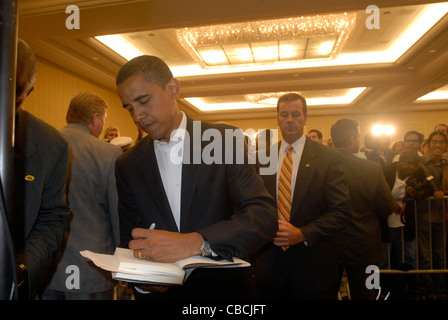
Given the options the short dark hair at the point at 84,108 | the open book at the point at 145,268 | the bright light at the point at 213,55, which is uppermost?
the bright light at the point at 213,55

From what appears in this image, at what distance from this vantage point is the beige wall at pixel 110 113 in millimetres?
6986

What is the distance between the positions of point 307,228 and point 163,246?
3.76ft

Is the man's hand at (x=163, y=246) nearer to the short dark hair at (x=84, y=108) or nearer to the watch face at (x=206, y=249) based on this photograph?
the watch face at (x=206, y=249)

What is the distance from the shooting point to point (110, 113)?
→ 9.44 meters

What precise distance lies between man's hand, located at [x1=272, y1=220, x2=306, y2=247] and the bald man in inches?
43.7

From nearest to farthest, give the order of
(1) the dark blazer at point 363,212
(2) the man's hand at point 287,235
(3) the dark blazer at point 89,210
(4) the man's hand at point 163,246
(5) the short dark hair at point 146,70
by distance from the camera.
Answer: (4) the man's hand at point 163,246, (5) the short dark hair at point 146,70, (2) the man's hand at point 287,235, (3) the dark blazer at point 89,210, (1) the dark blazer at point 363,212

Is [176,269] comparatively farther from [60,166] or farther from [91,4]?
[91,4]

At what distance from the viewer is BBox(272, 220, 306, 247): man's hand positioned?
1.89m

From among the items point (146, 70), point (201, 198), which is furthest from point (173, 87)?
point (201, 198)

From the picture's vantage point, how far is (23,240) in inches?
44.7

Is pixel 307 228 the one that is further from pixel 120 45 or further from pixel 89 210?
pixel 120 45

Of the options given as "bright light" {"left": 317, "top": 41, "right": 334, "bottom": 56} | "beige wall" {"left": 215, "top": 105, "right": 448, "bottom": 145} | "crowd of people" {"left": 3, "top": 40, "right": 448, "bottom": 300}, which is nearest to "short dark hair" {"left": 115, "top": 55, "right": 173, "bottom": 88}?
"crowd of people" {"left": 3, "top": 40, "right": 448, "bottom": 300}

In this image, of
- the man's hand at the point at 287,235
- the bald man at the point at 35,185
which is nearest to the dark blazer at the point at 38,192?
the bald man at the point at 35,185

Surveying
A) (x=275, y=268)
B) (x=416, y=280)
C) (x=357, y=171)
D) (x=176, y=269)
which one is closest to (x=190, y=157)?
(x=176, y=269)
